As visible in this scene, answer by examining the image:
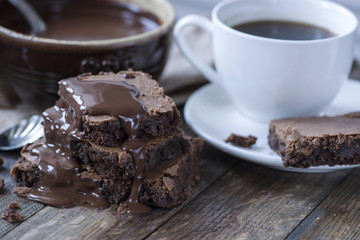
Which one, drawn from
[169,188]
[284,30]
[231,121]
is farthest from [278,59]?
[169,188]

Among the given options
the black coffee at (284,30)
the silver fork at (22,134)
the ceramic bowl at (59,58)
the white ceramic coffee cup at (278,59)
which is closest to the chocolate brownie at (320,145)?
the white ceramic coffee cup at (278,59)

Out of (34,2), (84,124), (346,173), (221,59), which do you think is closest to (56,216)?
(84,124)

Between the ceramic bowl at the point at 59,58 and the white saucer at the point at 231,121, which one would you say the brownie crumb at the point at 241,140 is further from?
the ceramic bowl at the point at 59,58

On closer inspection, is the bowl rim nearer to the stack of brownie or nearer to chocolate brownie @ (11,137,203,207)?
the stack of brownie

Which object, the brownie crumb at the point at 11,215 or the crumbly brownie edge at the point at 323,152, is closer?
the brownie crumb at the point at 11,215

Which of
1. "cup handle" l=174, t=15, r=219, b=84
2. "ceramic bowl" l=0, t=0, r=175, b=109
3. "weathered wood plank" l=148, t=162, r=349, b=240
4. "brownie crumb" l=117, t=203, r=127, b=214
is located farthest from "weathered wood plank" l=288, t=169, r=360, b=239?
"ceramic bowl" l=0, t=0, r=175, b=109

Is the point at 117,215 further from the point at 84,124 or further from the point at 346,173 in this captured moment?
the point at 346,173
